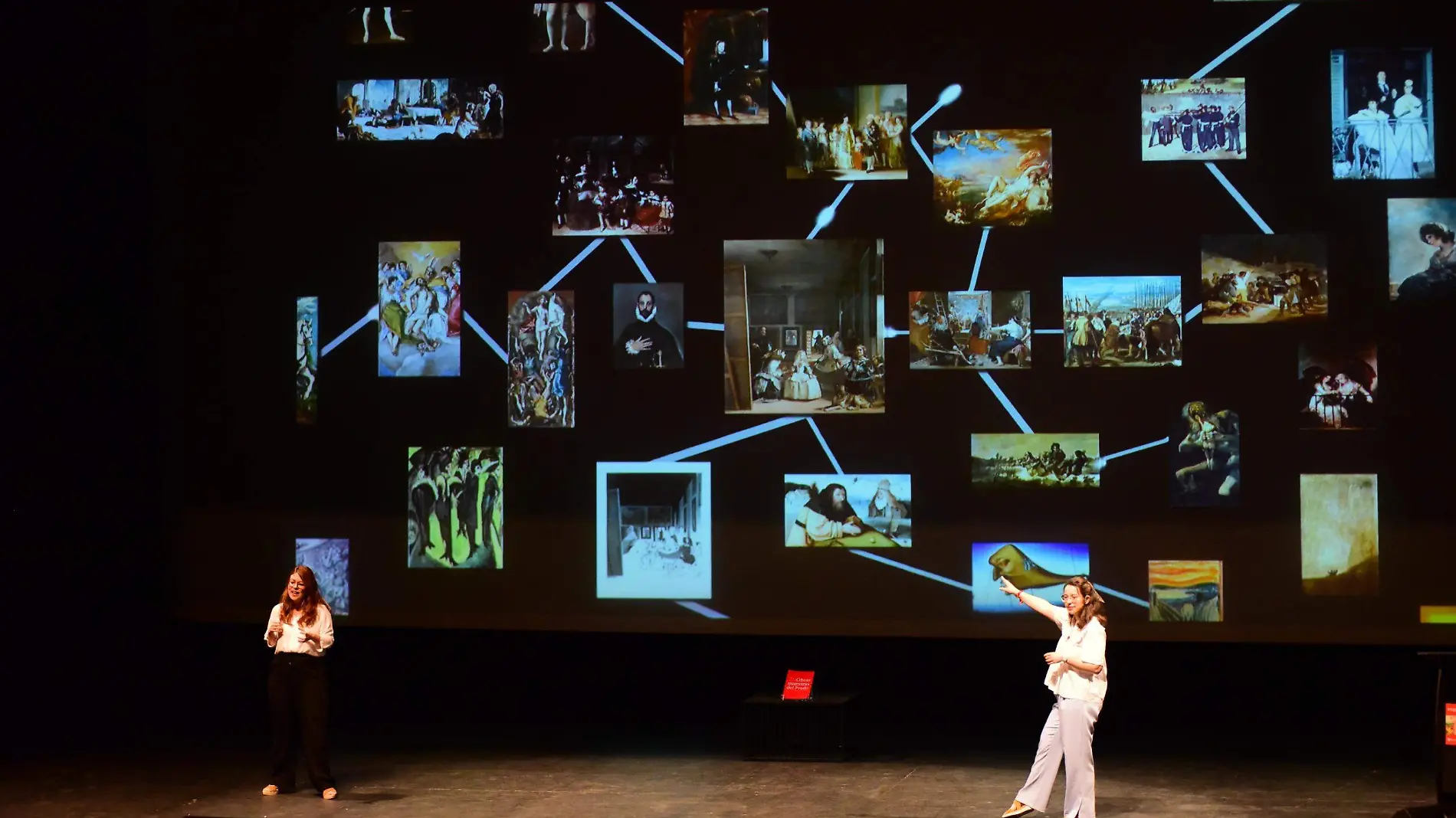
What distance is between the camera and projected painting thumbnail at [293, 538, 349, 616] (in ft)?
30.5

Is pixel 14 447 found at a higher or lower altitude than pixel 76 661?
higher

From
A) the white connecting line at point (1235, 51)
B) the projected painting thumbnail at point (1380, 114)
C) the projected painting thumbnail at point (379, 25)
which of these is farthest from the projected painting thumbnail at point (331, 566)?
the projected painting thumbnail at point (1380, 114)

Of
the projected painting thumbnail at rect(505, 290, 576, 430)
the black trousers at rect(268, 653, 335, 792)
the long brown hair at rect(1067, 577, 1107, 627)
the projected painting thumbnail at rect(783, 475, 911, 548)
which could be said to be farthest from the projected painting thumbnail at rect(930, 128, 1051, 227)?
the black trousers at rect(268, 653, 335, 792)

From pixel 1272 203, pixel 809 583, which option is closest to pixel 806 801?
pixel 809 583

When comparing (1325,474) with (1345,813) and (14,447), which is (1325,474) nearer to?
(1345,813)

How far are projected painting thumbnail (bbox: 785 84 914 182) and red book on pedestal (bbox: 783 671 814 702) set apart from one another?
2828 mm

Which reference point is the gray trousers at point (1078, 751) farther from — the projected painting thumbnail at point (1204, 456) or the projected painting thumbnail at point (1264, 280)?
the projected painting thumbnail at point (1264, 280)

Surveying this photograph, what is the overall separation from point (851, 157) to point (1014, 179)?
0.93 metres

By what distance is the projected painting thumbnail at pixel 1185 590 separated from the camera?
870cm

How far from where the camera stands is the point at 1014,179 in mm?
8852

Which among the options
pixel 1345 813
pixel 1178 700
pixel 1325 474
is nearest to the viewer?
pixel 1345 813

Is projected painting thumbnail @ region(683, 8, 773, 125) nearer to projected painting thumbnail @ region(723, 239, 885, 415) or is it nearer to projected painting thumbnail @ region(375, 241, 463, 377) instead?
projected painting thumbnail @ region(723, 239, 885, 415)

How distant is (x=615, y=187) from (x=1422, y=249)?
4.50 meters

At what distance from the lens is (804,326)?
352 inches
